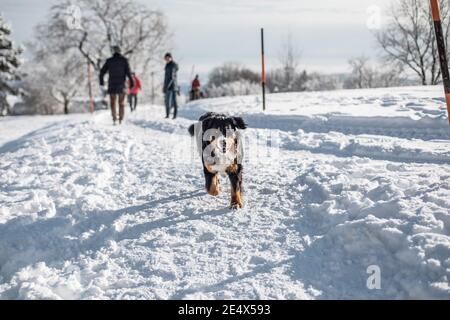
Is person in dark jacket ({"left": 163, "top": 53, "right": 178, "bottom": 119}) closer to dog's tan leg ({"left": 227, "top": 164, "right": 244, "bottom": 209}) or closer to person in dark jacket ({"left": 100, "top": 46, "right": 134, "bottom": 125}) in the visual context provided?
person in dark jacket ({"left": 100, "top": 46, "right": 134, "bottom": 125})

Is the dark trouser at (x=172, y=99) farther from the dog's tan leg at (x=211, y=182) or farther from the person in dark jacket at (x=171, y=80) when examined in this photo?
the dog's tan leg at (x=211, y=182)

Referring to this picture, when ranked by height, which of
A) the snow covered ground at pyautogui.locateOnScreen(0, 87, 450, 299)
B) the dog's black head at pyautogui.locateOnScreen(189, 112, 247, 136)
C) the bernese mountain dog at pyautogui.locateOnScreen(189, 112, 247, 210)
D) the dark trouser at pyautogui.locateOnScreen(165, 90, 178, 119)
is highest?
the dark trouser at pyautogui.locateOnScreen(165, 90, 178, 119)

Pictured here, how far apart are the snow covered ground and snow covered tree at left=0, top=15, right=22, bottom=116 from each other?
3402 centimetres

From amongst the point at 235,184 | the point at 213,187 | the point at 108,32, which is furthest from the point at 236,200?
the point at 108,32

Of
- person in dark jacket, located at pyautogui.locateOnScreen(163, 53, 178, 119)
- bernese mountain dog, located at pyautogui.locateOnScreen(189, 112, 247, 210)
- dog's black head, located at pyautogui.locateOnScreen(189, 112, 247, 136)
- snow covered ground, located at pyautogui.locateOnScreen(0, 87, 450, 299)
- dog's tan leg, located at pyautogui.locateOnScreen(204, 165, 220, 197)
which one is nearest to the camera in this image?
snow covered ground, located at pyautogui.locateOnScreen(0, 87, 450, 299)

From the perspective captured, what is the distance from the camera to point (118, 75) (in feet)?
37.7

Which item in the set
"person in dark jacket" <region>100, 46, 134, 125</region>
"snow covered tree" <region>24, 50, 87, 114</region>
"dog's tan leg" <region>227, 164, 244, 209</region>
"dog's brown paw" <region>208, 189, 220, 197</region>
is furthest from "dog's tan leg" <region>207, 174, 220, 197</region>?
"snow covered tree" <region>24, 50, 87, 114</region>

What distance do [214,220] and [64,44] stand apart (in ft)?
110

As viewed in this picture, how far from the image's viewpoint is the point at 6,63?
35.6 meters

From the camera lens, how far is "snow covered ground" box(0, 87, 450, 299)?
119 inches

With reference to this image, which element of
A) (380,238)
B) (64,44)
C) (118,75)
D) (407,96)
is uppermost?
(64,44)

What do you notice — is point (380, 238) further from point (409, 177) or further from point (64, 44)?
point (64, 44)
